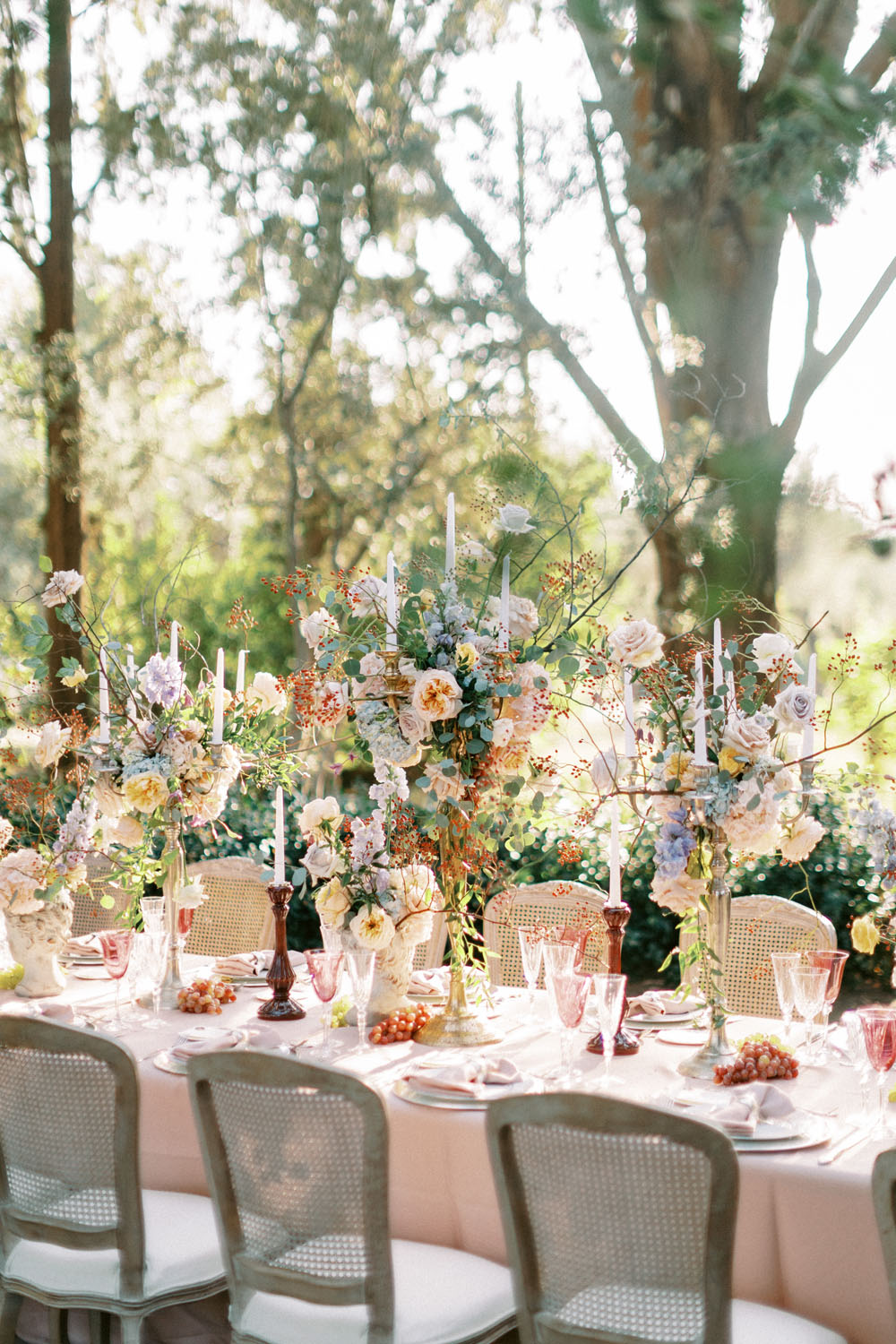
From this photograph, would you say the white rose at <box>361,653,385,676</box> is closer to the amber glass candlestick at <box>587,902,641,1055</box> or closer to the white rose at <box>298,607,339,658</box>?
the white rose at <box>298,607,339,658</box>

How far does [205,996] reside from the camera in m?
2.89

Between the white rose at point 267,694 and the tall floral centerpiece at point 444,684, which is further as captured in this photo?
the white rose at point 267,694

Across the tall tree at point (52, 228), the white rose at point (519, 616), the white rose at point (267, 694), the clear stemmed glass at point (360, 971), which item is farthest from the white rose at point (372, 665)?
the tall tree at point (52, 228)

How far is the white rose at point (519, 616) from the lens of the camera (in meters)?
2.48

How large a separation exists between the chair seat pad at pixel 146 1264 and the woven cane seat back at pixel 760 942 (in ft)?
4.13

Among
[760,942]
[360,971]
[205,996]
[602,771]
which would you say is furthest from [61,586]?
[760,942]

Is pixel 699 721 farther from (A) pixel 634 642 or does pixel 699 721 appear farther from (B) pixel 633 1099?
(B) pixel 633 1099

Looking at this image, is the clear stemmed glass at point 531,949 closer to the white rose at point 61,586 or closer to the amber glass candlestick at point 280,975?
the amber glass candlestick at point 280,975

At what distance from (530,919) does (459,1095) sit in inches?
51.7

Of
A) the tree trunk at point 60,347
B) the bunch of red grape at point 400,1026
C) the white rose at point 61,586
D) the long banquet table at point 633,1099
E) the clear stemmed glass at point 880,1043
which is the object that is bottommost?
the long banquet table at point 633,1099

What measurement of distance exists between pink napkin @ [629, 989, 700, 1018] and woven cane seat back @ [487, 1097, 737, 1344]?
40.5 inches

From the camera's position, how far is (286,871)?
317 cm

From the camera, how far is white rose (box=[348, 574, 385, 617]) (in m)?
2.43

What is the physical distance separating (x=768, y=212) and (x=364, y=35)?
2.54 metres
